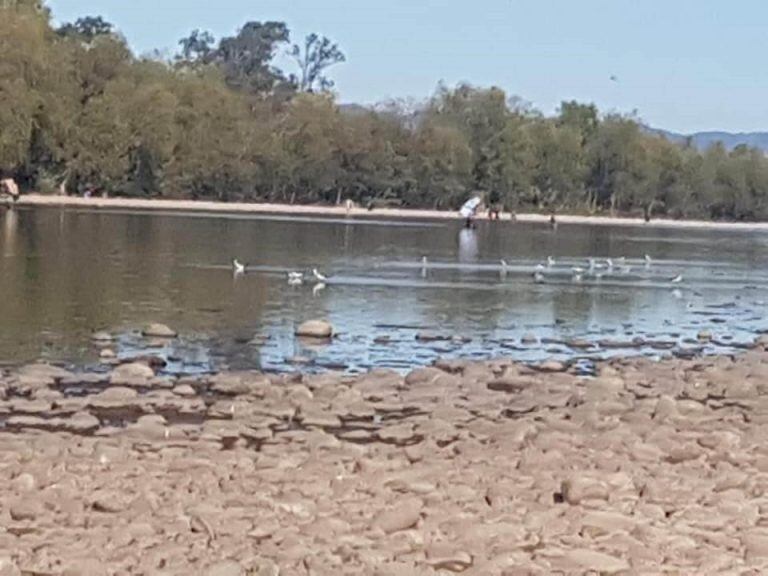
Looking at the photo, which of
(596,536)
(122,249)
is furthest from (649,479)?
(122,249)

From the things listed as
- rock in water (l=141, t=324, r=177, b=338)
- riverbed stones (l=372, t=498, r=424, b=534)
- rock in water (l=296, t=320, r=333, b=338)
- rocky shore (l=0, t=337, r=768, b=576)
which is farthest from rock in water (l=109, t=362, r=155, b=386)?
riverbed stones (l=372, t=498, r=424, b=534)

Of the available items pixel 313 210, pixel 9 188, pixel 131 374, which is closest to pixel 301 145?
pixel 313 210

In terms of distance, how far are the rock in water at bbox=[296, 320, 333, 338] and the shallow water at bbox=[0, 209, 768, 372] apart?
42 cm

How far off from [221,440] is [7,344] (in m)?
10.0

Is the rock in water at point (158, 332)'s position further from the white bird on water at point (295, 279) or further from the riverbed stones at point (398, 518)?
the riverbed stones at point (398, 518)

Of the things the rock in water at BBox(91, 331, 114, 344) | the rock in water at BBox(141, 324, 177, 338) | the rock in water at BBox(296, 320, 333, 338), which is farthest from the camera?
the rock in water at BBox(296, 320, 333, 338)

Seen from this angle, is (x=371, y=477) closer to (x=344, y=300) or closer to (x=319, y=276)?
(x=344, y=300)

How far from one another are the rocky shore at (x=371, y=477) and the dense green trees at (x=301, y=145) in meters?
77.1

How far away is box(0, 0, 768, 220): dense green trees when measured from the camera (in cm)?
10238

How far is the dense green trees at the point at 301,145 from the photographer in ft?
336

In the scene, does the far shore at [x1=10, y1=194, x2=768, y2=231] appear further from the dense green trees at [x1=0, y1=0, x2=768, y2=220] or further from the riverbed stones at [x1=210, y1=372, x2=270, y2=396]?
the riverbed stones at [x1=210, y1=372, x2=270, y2=396]

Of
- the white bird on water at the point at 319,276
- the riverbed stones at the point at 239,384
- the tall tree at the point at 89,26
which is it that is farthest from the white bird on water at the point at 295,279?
the tall tree at the point at 89,26

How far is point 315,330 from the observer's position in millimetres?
27953

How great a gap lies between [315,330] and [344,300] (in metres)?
8.88
